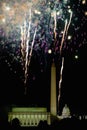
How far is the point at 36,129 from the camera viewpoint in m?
10.4

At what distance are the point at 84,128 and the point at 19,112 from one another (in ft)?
104

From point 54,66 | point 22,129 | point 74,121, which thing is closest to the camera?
point 22,129

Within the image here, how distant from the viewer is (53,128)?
Answer: 10.7m

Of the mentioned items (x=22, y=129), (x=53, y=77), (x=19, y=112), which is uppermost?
(x=53, y=77)

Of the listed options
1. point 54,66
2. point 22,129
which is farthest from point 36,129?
point 54,66

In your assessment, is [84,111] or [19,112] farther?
[84,111]

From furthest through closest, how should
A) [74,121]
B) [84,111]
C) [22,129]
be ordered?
[84,111], [74,121], [22,129]

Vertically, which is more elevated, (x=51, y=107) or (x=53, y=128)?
(x=51, y=107)

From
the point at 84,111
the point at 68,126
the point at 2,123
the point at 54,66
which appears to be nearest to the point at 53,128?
the point at 68,126

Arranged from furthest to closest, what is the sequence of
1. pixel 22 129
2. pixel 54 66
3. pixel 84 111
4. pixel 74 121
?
1. pixel 84 111
2. pixel 54 66
3. pixel 74 121
4. pixel 22 129

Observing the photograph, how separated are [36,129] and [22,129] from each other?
442 millimetres

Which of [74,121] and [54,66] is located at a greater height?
[54,66]

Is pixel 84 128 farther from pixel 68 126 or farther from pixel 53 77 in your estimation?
pixel 53 77

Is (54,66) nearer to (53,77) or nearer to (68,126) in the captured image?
(53,77)
